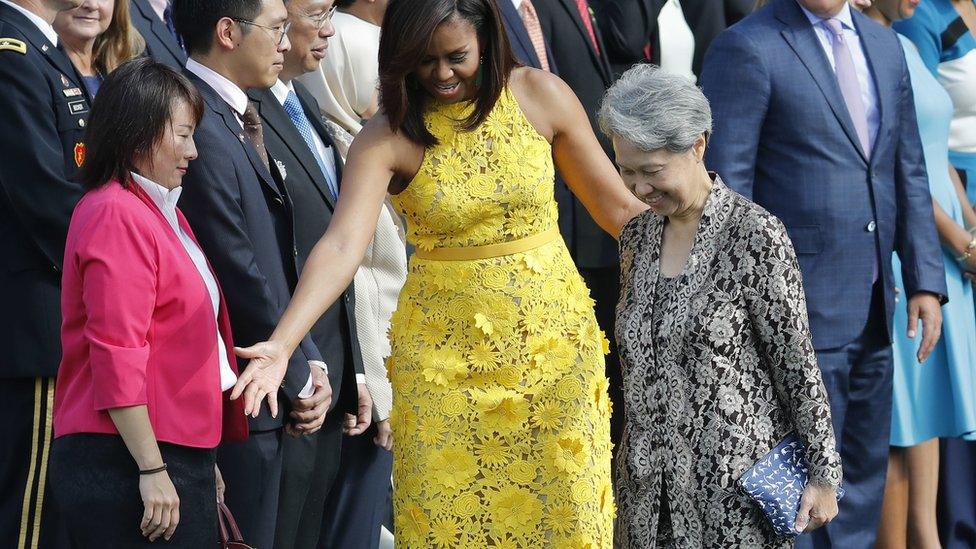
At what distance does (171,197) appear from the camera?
12.8ft

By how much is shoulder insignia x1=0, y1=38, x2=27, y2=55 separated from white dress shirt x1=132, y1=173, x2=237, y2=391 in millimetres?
787

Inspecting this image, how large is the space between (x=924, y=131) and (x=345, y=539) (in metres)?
3.06

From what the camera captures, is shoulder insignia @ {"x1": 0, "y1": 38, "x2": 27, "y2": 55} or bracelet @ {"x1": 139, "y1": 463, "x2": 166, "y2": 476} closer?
bracelet @ {"x1": 139, "y1": 463, "x2": 166, "y2": 476}

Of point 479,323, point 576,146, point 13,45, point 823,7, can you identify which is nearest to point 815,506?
point 479,323

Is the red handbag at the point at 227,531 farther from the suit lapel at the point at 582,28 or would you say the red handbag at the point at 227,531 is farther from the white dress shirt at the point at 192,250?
the suit lapel at the point at 582,28

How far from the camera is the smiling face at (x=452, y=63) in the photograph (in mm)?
4203

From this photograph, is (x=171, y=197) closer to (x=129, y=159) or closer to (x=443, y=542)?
(x=129, y=159)

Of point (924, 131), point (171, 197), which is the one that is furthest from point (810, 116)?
point (171, 197)

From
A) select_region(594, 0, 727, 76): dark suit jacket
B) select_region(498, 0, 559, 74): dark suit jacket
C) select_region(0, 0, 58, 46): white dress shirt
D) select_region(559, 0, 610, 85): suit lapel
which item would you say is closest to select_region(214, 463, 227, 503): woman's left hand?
select_region(0, 0, 58, 46): white dress shirt

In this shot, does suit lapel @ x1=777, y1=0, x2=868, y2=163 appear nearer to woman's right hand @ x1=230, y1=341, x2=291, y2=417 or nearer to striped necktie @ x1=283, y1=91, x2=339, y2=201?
striped necktie @ x1=283, y1=91, x2=339, y2=201

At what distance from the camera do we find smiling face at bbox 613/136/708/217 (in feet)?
13.0

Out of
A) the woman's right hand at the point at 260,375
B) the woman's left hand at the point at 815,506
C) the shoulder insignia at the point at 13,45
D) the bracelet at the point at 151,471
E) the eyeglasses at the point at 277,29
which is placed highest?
the eyeglasses at the point at 277,29

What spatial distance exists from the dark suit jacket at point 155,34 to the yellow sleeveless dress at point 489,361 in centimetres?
163

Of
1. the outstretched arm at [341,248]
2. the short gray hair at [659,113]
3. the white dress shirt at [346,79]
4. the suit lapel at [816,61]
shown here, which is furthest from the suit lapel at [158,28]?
the short gray hair at [659,113]
